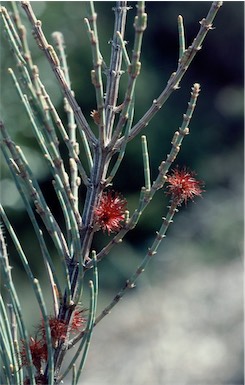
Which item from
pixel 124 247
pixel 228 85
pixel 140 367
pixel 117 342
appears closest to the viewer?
pixel 140 367

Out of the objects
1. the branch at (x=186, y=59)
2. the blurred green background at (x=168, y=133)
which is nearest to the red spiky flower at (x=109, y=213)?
the branch at (x=186, y=59)

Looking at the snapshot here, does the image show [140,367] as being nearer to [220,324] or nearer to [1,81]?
[220,324]

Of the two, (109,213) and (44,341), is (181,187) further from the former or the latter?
(44,341)

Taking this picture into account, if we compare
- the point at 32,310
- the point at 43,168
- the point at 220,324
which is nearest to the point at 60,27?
the point at 43,168

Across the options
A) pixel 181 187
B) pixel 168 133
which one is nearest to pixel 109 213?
pixel 181 187

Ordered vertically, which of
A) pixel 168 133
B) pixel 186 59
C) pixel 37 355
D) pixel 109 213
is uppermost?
pixel 168 133

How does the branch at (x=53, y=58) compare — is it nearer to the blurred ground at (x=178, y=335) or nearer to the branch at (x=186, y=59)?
the branch at (x=186, y=59)
